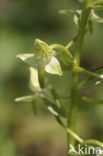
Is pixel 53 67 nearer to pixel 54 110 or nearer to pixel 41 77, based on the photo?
pixel 41 77

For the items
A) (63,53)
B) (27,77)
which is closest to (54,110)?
(63,53)

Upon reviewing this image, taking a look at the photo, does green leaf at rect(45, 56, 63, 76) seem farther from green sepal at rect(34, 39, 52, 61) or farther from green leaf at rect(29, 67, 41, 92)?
green leaf at rect(29, 67, 41, 92)

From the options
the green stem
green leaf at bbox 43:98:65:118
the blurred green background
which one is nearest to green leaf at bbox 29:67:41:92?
green leaf at bbox 43:98:65:118

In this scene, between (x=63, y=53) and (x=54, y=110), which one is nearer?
(x=63, y=53)

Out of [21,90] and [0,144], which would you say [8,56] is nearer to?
[21,90]

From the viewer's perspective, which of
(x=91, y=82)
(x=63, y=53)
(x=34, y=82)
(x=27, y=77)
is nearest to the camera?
(x=63, y=53)

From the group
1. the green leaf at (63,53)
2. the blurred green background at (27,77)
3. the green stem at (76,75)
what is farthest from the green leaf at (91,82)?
the blurred green background at (27,77)
